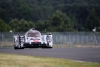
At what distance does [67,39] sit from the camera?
159ft

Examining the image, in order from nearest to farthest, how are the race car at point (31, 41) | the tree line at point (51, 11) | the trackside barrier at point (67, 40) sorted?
the race car at point (31, 41), the trackside barrier at point (67, 40), the tree line at point (51, 11)

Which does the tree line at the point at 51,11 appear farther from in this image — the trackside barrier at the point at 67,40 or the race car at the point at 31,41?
the race car at the point at 31,41

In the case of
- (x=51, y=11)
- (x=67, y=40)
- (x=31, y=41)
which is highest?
(x=51, y=11)

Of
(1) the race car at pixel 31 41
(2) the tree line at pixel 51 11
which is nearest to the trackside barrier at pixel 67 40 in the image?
(1) the race car at pixel 31 41

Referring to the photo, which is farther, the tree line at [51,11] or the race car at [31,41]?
the tree line at [51,11]

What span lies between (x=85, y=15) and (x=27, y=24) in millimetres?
43509

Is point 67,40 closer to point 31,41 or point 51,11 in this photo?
point 31,41

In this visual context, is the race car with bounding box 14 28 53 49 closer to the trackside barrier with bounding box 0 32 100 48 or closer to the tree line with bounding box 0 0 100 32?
the trackside barrier with bounding box 0 32 100 48

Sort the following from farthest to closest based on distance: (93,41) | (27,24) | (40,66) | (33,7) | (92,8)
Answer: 1. (33,7)
2. (92,8)
3. (27,24)
4. (93,41)
5. (40,66)

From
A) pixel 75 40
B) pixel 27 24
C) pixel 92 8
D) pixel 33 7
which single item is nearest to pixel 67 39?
pixel 75 40

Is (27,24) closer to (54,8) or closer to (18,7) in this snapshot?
(18,7)

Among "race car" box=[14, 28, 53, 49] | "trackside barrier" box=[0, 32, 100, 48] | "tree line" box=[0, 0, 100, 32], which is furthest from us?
"tree line" box=[0, 0, 100, 32]

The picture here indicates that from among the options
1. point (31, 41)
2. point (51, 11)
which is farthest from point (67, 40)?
point (51, 11)

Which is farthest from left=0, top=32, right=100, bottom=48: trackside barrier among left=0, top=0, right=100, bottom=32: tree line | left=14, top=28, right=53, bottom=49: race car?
left=0, top=0, right=100, bottom=32: tree line
